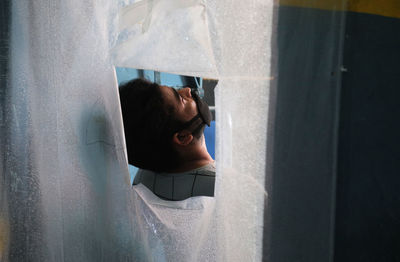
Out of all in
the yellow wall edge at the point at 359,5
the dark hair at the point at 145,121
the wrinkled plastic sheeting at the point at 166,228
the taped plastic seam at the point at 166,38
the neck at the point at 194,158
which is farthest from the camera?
the neck at the point at 194,158

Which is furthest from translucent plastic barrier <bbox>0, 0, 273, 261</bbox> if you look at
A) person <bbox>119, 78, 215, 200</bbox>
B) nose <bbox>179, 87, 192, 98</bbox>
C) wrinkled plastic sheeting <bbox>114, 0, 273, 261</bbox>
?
nose <bbox>179, 87, 192, 98</bbox>

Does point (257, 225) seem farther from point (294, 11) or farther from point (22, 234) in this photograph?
point (22, 234)

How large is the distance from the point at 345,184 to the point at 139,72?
761 millimetres

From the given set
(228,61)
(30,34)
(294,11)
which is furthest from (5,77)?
(294,11)

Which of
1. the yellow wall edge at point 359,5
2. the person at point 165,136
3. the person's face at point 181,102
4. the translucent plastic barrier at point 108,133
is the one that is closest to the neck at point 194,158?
the person at point 165,136

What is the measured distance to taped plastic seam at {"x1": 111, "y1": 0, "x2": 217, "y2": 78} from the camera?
1.88 ft

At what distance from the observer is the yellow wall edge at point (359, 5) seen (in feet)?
1.56

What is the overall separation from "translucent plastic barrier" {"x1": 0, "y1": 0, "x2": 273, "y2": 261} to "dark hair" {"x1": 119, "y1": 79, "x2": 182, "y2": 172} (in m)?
0.28

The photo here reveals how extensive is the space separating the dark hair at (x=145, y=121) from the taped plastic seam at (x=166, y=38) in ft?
1.08

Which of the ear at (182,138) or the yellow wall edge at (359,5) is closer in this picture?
the yellow wall edge at (359,5)

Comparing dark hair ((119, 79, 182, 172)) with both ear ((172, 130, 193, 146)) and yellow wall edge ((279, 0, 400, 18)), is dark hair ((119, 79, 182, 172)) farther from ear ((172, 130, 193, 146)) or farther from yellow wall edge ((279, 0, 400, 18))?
yellow wall edge ((279, 0, 400, 18))

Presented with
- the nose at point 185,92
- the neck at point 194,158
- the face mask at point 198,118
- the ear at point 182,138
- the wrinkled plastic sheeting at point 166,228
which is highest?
the nose at point 185,92

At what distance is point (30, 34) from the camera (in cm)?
65

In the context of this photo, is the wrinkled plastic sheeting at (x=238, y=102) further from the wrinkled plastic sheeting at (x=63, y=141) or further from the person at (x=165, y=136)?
the person at (x=165, y=136)
